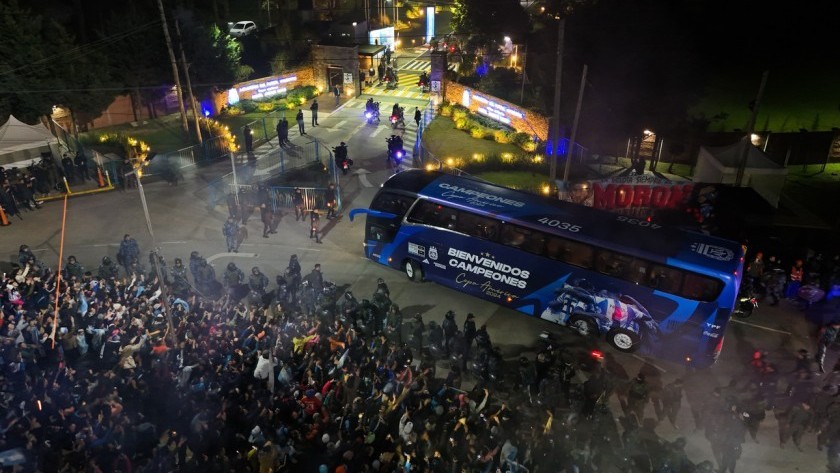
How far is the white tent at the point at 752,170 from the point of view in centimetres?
2367

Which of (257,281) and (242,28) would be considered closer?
(257,281)

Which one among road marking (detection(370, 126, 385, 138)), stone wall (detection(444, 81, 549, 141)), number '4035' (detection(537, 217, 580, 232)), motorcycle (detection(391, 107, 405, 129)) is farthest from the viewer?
motorcycle (detection(391, 107, 405, 129))

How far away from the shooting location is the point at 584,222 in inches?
617

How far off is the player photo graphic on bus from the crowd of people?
110 cm

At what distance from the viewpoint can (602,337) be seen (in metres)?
16.0

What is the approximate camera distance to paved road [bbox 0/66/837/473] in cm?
1310

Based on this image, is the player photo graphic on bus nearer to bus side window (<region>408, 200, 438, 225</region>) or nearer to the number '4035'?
the number '4035'

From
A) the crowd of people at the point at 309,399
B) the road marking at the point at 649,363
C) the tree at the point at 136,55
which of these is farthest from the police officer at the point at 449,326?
the tree at the point at 136,55

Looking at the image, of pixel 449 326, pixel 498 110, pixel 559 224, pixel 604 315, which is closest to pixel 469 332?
pixel 449 326

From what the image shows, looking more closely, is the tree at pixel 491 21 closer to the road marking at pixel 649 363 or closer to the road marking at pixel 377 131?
the road marking at pixel 377 131

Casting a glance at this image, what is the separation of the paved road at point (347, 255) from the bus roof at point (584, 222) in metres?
3.22

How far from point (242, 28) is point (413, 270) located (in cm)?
4303

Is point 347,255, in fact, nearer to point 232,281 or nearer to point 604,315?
point 232,281

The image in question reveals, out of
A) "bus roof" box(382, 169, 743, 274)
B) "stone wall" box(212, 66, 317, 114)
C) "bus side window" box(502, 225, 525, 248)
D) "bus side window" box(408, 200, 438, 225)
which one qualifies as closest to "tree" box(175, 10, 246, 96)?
"stone wall" box(212, 66, 317, 114)
